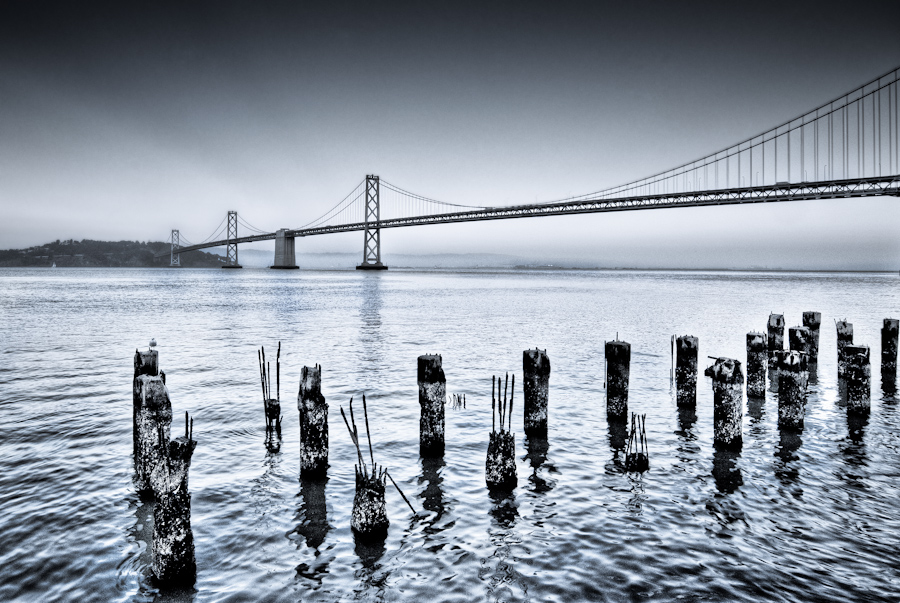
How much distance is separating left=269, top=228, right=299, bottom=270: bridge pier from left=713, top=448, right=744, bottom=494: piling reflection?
9161cm

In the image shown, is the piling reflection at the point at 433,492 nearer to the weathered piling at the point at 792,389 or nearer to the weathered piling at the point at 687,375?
the weathered piling at the point at 687,375

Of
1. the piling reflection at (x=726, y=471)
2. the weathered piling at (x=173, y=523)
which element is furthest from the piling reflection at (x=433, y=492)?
the piling reflection at (x=726, y=471)

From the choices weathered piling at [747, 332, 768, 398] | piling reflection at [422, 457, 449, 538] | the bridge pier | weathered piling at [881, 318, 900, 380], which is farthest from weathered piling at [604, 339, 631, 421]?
the bridge pier

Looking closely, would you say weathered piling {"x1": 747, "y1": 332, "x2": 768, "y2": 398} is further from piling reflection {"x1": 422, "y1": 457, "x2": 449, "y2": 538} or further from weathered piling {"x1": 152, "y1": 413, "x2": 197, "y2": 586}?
weathered piling {"x1": 152, "y1": 413, "x2": 197, "y2": 586}

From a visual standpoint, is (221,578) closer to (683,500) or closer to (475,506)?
(475,506)

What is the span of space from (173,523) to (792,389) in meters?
6.19

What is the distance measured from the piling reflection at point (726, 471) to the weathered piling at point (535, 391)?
1704 millimetres

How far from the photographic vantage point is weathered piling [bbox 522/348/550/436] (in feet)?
19.1

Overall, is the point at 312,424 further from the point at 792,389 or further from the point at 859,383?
the point at 859,383

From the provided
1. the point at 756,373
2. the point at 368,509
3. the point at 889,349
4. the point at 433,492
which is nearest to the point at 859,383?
the point at 756,373

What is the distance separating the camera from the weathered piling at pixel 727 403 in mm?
5391

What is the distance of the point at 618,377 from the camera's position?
21.5ft

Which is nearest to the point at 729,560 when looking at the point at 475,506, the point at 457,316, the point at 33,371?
the point at 475,506

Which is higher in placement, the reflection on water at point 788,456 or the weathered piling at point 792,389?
the weathered piling at point 792,389
